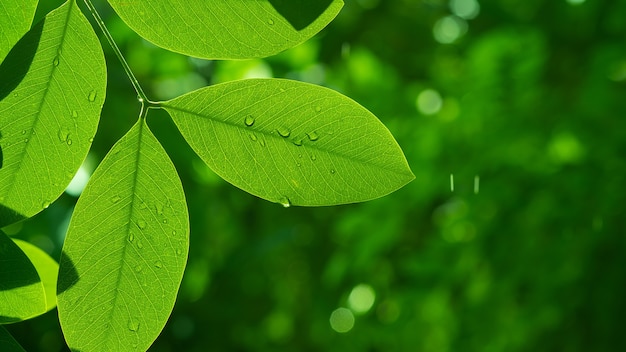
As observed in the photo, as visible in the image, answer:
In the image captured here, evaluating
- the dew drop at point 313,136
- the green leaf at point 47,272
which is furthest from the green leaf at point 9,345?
the dew drop at point 313,136

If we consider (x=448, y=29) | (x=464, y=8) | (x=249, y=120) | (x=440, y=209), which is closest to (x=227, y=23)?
(x=249, y=120)

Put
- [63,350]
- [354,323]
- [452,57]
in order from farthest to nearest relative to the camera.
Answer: [452,57] → [354,323] → [63,350]

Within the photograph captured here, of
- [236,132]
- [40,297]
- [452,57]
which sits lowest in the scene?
[40,297]

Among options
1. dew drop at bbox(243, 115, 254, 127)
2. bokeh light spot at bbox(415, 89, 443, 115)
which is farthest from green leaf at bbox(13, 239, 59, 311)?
bokeh light spot at bbox(415, 89, 443, 115)

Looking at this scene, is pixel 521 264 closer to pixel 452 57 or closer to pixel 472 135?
pixel 472 135

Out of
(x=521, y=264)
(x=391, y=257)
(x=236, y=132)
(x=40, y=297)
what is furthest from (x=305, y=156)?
(x=391, y=257)

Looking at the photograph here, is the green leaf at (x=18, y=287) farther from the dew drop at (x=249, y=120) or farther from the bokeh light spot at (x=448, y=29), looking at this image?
the bokeh light spot at (x=448, y=29)
